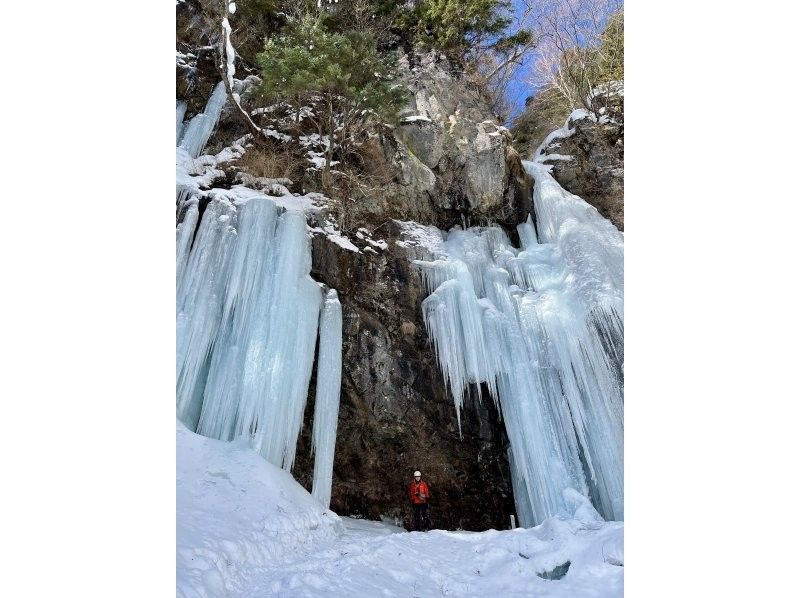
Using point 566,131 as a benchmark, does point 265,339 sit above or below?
below

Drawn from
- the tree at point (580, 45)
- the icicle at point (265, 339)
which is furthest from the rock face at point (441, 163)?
the tree at point (580, 45)

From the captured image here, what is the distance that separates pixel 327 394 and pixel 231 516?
1788 mm

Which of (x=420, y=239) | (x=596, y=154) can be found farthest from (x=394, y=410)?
(x=596, y=154)

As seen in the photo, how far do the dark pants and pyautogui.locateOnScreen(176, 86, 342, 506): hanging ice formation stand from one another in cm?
103

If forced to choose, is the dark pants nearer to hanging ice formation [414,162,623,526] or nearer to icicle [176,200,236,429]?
hanging ice formation [414,162,623,526]

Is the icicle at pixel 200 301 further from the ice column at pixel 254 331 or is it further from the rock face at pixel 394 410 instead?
the rock face at pixel 394 410

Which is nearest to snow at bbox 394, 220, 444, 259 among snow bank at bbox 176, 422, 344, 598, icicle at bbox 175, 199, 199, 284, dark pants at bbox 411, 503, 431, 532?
icicle at bbox 175, 199, 199, 284

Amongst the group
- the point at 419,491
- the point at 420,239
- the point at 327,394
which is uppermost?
the point at 420,239

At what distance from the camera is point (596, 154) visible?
7.57 metres

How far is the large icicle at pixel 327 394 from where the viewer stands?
4676 millimetres

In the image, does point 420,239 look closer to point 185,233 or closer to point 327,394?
point 327,394

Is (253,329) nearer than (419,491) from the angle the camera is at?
Yes

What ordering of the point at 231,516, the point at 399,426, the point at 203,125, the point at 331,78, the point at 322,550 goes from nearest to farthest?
the point at 231,516
the point at 322,550
the point at 331,78
the point at 399,426
the point at 203,125
